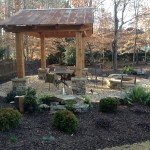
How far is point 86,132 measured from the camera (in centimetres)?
537

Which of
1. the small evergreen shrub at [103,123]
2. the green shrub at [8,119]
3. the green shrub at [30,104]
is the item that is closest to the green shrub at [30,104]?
the green shrub at [30,104]

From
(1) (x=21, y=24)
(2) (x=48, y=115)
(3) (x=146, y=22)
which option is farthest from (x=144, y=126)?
(3) (x=146, y=22)

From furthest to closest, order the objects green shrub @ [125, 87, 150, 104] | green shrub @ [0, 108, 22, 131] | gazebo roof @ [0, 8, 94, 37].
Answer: gazebo roof @ [0, 8, 94, 37] → green shrub @ [125, 87, 150, 104] → green shrub @ [0, 108, 22, 131]

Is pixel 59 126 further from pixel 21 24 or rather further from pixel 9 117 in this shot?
pixel 21 24

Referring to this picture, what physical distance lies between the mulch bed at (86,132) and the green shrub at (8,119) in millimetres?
131

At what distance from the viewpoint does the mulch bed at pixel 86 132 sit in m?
4.64

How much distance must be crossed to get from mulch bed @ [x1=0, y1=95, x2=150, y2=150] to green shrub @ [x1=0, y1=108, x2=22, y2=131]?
5.2 inches

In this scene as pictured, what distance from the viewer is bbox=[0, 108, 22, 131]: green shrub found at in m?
5.10

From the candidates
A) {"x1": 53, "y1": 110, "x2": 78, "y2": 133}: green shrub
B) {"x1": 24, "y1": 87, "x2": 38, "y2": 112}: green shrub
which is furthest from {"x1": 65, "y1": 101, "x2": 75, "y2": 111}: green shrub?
{"x1": 53, "y1": 110, "x2": 78, "y2": 133}: green shrub

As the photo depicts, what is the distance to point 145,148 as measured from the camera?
4773 millimetres

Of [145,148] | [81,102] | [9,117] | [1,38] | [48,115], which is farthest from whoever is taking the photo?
[1,38]

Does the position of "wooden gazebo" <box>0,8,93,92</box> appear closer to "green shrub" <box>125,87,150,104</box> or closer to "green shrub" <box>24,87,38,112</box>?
"green shrub" <box>125,87,150,104</box>

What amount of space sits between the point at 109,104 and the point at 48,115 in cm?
169

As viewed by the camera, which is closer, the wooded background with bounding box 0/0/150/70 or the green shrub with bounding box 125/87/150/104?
the green shrub with bounding box 125/87/150/104
